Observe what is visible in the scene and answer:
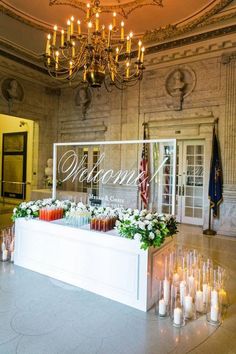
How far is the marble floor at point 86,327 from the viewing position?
7.22ft

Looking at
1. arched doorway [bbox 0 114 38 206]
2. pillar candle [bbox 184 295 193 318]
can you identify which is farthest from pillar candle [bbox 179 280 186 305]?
arched doorway [bbox 0 114 38 206]

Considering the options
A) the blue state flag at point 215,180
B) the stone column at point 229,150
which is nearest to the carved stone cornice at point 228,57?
the stone column at point 229,150

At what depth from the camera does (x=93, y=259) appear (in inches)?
127

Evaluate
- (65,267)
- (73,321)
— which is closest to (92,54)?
(65,267)

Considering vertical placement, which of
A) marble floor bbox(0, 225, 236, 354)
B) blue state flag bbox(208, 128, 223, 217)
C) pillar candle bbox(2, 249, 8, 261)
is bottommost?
marble floor bbox(0, 225, 236, 354)

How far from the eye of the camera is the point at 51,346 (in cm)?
218

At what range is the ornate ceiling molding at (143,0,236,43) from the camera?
203 inches

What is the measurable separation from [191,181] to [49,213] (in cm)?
466

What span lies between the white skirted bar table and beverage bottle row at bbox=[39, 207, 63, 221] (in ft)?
0.34

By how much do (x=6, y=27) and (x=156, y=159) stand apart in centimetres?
476

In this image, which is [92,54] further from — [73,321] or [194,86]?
[194,86]

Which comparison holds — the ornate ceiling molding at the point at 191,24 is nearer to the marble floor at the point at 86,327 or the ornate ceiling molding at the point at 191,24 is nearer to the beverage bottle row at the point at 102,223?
the beverage bottle row at the point at 102,223

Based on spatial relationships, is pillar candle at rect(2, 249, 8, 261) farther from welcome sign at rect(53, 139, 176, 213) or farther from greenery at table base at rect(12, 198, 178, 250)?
greenery at table base at rect(12, 198, 178, 250)

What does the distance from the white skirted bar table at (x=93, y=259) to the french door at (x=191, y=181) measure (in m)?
4.10
